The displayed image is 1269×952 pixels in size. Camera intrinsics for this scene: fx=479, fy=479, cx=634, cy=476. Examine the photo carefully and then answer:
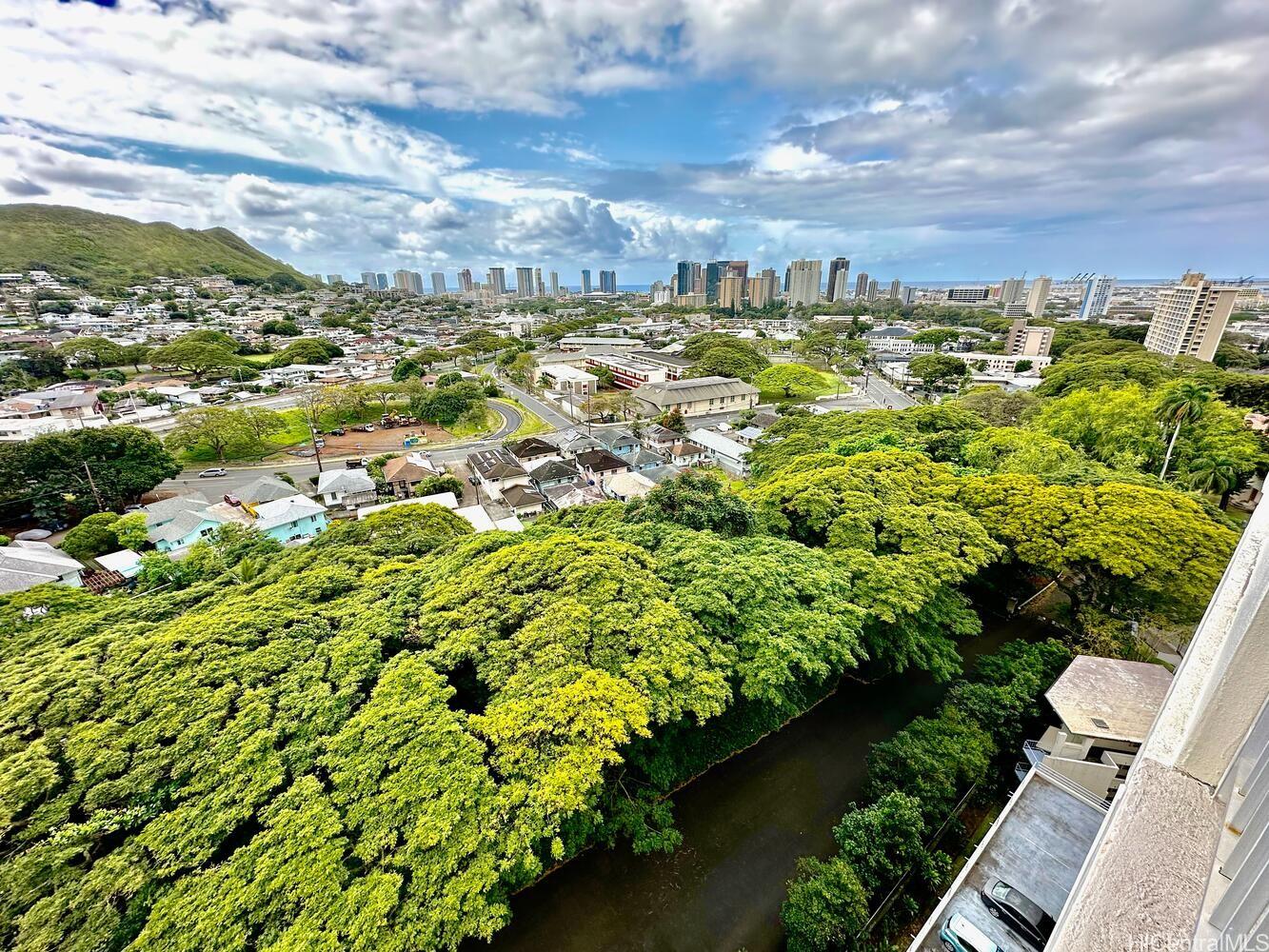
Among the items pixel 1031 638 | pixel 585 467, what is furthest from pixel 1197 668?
pixel 585 467

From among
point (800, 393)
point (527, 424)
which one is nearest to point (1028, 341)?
point (800, 393)

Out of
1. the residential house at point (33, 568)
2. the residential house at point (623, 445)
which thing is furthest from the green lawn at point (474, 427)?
the residential house at point (33, 568)

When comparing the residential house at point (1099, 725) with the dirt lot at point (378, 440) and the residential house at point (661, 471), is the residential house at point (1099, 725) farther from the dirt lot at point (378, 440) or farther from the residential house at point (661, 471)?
the dirt lot at point (378, 440)

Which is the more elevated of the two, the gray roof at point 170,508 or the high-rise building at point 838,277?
the high-rise building at point 838,277

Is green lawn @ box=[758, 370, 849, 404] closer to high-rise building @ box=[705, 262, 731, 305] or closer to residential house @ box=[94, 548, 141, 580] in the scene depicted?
residential house @ box=[94, 548, 141, 580]

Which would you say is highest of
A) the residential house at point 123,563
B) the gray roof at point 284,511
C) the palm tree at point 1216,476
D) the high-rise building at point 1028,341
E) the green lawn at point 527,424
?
the high-rise building at point 1028,341

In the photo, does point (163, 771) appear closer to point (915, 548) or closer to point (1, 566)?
point (915, 548)

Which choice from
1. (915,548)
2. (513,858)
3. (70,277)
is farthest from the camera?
(70,277)
